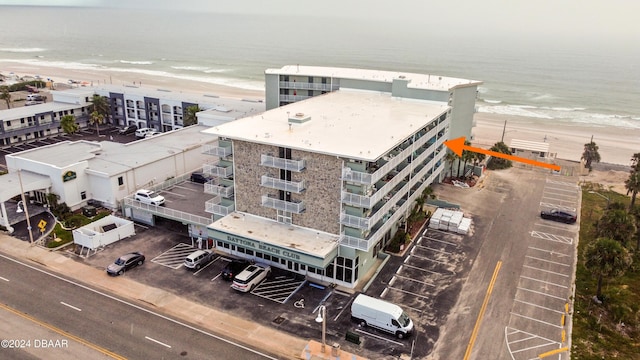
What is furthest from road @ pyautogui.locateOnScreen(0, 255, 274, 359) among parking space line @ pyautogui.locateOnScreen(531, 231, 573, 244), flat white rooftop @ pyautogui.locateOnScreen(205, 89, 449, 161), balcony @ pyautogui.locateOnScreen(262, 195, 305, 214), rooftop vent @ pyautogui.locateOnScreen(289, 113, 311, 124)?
parking space line @ pyautogui.locateOnScreen(531, 231, 573, 244)

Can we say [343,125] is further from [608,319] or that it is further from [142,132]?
[142,132]

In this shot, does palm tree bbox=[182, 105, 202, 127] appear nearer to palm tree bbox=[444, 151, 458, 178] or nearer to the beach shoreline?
palm tree bbox=[444, 151, 458, 178]

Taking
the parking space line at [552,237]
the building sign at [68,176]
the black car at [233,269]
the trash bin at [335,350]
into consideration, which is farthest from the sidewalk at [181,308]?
the parking space line at [552,237]

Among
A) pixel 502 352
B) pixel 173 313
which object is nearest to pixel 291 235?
pixel 173 313

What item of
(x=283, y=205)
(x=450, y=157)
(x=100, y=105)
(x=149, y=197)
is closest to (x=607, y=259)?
(x=283, y=205)

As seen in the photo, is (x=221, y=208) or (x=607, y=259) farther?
(x=221, y=208)
